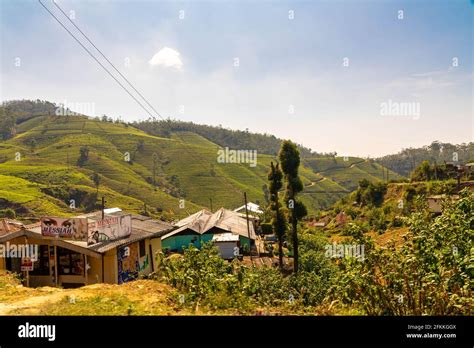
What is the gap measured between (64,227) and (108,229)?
2.01 m

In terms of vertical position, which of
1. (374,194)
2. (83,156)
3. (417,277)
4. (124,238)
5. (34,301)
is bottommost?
(374,194)

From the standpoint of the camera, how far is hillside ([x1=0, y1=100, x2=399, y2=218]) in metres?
80.8

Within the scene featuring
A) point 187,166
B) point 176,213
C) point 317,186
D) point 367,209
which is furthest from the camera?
point 317,186

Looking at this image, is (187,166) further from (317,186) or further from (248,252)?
(248,252)

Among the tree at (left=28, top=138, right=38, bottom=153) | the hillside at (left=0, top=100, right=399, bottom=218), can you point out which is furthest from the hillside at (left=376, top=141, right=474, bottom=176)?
the tree at (left=28, top=138, right=38, bottom=153)

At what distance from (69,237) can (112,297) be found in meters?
9.27

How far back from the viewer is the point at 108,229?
1595 cm

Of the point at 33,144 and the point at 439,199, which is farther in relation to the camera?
the point at 33,144

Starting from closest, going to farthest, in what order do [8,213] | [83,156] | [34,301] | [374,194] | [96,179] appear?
1. [34,301]
2. [374,194]
3. [8,213]
4. [96,179]
5. [83,156]

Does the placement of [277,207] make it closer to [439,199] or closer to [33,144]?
[439,199]

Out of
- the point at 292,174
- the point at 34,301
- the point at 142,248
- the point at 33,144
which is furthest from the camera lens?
the point at 33,144

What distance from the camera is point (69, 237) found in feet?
47.5

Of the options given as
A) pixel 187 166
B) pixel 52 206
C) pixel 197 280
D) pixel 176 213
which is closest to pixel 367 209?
pixel 176 213

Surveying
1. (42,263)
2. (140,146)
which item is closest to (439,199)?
(42,263)
